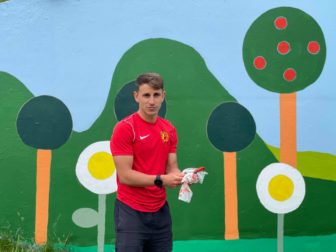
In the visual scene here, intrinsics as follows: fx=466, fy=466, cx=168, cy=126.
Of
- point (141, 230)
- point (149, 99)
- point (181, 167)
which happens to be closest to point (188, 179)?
point (141, 230)

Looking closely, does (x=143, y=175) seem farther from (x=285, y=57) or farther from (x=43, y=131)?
(x=285, y=57)

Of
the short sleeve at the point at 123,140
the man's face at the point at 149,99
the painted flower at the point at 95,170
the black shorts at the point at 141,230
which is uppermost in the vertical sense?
the man's face at the point at 149,99

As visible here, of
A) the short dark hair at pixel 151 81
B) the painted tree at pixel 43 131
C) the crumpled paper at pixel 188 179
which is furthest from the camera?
the painted tree at pixel 43 131

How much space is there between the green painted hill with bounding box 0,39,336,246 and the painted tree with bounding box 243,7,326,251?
31 cm

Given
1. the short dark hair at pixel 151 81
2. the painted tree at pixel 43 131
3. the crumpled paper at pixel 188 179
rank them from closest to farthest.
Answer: the crumpled paper at pixel 188 179
the short dark hair at pixel 151 81
the painted tree at pixel 43 131

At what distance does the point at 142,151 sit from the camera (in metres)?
3.18

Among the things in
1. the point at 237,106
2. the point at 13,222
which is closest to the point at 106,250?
the point at 13,222

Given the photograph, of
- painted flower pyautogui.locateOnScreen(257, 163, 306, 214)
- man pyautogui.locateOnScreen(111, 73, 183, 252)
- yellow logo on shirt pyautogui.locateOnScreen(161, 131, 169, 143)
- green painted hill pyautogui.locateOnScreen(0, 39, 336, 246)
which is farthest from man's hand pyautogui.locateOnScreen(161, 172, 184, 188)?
painted flower pyautogui.locateOnScreen(257, 163, 306, 214)

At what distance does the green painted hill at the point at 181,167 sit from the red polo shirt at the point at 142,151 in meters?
1.45

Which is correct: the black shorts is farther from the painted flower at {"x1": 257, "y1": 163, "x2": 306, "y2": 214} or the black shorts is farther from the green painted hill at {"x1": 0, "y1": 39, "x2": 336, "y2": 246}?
the painted flower at {"x1": 257, "y1": 163, "x2": 306, "y2": 214}

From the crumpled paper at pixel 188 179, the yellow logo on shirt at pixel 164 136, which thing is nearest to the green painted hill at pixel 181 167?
the yellow logo on shirt at pixel 164 136

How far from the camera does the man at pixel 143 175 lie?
10.2 ft

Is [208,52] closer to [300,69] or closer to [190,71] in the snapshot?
[190,71]

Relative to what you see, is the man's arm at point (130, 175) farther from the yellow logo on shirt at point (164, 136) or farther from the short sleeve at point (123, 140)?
the yellow logo on shirt at point (164, 136)
